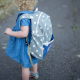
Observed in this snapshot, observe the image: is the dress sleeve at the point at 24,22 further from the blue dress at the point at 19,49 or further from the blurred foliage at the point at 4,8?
the blurred foliage at the point at 4,8

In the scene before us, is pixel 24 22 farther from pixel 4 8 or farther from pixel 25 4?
pixel 4 8

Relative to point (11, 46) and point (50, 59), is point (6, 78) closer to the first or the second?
point (11, 46)

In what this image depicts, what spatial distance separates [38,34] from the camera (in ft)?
5.33

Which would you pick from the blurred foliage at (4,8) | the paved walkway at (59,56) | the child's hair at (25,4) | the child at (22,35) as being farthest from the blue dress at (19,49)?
the blurred foliage at (4,8)

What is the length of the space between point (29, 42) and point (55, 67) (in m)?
1.07

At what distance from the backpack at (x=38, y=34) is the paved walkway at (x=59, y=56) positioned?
807mm

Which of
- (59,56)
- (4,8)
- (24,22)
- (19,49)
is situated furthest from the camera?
(4,8)

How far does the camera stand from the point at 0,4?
18.1 feet

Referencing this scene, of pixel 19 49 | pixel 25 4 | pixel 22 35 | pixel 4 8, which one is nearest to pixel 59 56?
pixel 19 49

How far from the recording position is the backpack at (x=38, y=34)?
5.22ft

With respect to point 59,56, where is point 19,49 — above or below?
above

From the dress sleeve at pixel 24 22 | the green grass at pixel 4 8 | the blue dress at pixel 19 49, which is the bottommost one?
the green grass at pixel 4 8

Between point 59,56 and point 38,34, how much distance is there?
1389 mm

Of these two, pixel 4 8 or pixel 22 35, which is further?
pixel 4 8
